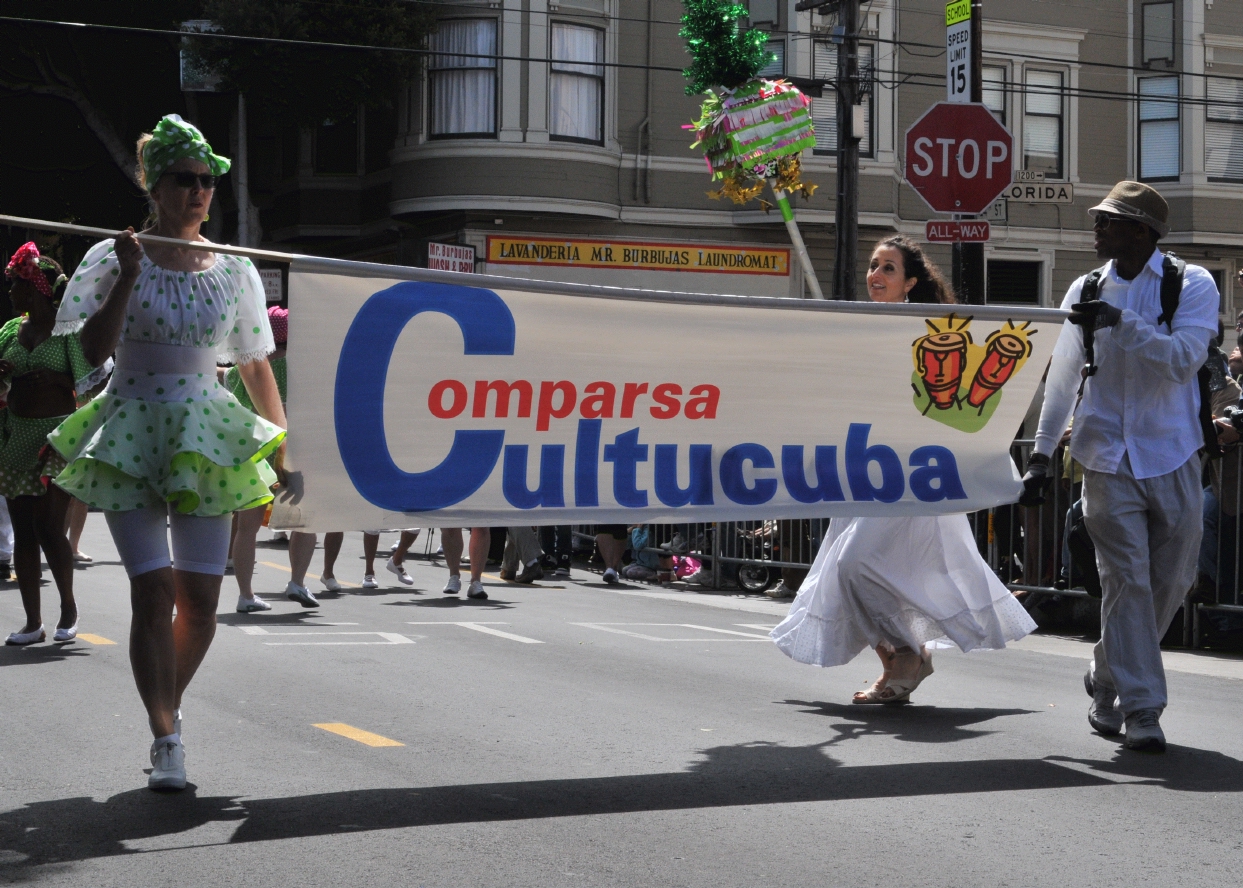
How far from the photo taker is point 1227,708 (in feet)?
24.2

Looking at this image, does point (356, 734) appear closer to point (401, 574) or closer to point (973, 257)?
point (401, 574)

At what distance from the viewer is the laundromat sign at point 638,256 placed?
26.5 meters

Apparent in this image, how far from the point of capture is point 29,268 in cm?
838

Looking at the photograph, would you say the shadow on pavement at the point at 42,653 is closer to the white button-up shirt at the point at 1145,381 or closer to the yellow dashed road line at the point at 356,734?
the yellow dashed road line at the point at 356,734

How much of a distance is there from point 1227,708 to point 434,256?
1816cm

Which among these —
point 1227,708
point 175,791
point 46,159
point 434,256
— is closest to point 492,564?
point 434,256

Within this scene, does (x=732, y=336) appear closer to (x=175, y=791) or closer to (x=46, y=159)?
(x=175, y=791)

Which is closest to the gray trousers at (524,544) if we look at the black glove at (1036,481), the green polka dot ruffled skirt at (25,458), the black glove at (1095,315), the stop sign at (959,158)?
the stop sign at (959,158)

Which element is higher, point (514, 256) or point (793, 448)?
point (514, 256)

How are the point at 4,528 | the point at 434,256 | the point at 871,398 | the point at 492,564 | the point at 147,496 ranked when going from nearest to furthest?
1. the point at 147,496
2. the point at 871,398
3. the point at 4,528
4. the point at 492,564
5. the point at 434,256

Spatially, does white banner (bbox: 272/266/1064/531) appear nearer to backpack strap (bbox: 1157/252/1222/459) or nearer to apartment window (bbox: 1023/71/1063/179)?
backpack strap (bbox: 1157/252/1222/459)

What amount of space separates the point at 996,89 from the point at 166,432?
1013 inches

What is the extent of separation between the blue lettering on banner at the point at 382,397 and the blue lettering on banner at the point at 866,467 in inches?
56.5

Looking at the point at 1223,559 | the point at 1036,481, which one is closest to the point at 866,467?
the point at 1036,481
